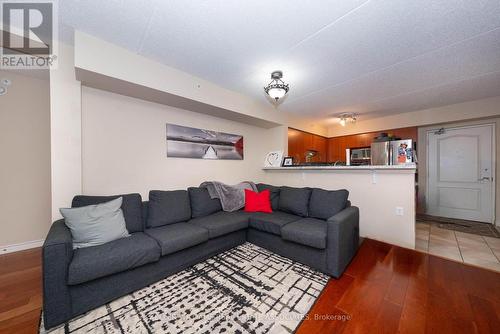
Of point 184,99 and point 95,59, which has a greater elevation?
point 95,59

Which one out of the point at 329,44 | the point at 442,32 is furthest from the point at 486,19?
the point at 329,44

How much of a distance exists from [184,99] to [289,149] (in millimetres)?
2661

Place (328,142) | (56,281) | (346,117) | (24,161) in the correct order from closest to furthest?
(56,281), (24,161), (346,117), (328,142)

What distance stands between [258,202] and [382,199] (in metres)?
1.90

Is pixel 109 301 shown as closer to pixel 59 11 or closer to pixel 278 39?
pixel 59 11

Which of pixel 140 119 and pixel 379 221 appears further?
pixel 379 221

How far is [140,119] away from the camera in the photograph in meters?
2.74

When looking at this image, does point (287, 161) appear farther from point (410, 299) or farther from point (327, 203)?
point (410, 299)

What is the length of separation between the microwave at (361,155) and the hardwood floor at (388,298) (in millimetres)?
3073

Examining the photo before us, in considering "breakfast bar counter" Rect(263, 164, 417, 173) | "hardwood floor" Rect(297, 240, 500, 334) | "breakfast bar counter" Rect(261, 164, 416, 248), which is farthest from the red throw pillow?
"hardwood floor" Rect(297, 240, 500, 334)

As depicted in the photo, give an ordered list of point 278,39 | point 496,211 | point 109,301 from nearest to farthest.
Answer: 1. point 109,301
2. point 278,39
3. point 496,211

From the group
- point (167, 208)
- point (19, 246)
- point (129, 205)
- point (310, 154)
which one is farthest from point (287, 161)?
point (19, 246)

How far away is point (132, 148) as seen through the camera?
2682 mm

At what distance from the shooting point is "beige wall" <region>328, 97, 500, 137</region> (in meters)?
3.57
